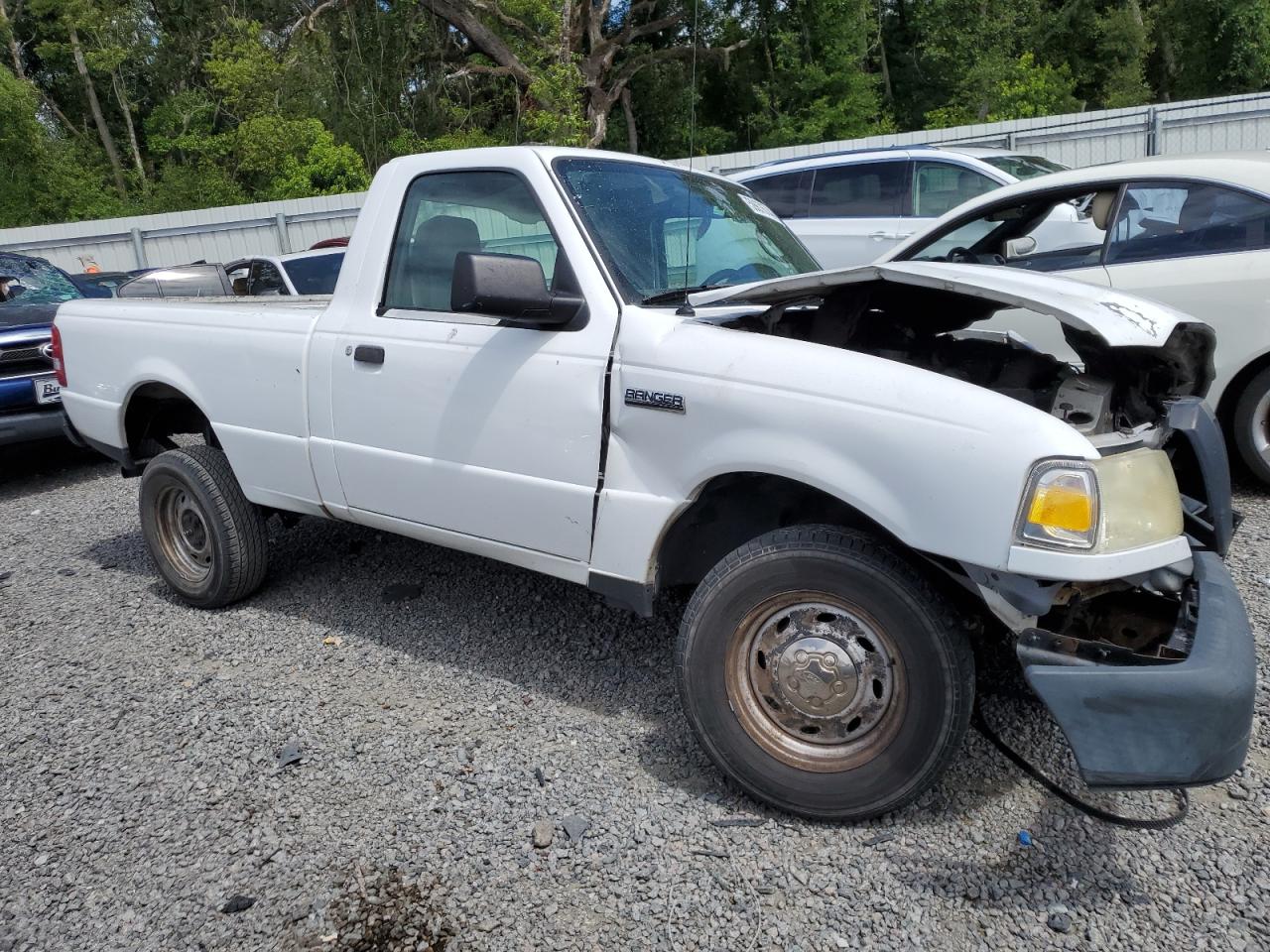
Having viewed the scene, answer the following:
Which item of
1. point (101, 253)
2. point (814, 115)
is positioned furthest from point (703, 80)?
point (101, 253)

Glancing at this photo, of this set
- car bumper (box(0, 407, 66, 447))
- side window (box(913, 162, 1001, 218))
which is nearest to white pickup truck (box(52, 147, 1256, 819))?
car bumper (box(0, 407, 66, 447))

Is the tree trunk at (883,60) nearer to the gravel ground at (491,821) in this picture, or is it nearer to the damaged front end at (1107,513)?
the gravel ground at (491,821)

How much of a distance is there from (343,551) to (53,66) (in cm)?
4486

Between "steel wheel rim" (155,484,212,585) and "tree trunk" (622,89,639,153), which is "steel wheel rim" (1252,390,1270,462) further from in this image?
"tree trunk" (622,89,639,153)

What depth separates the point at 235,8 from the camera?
33.3m

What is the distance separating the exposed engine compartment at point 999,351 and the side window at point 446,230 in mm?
941

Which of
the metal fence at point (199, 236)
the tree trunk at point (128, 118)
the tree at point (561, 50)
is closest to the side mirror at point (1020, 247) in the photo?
the metal fence at point (199, 236)

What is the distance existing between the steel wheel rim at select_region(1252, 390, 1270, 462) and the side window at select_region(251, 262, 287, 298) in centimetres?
716

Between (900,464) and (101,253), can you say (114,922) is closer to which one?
(900,464)

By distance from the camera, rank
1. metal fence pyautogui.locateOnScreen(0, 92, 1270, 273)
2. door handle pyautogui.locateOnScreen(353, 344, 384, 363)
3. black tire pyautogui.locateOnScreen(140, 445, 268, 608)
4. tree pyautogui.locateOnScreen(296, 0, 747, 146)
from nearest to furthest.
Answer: door handle pyautogui.locateOnScreen(353, 344, 384, 363)
black tire pyautogui.locateOnScreen(140, 445, 268, 608)
metal fence pyautogui.locateOnScreen(0, 92, 1270, 273)
tree pyautogui.locateOnScreen(296, 0, 747, 146)

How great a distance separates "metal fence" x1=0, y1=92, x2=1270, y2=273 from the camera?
16047 mm

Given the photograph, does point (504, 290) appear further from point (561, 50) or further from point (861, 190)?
point (561, 50)

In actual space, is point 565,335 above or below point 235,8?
below

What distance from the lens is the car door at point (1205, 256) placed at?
196 inches
